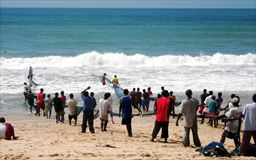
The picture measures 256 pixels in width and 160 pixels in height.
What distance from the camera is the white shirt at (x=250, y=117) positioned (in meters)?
10.4

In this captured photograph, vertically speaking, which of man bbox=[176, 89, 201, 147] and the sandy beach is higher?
man bbox=[176, 89, 201, 147]

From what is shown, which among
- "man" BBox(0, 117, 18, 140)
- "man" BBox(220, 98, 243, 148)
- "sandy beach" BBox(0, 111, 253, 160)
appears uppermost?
"man" BBox(220, 98, 243, 148)

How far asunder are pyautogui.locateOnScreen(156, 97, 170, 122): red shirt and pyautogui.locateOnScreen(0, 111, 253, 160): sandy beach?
659 mm

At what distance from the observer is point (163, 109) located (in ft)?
40.2

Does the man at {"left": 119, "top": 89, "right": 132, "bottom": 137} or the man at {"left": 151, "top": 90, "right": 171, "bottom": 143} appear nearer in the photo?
the man at {"left": 151, "top": 90, "right": 171, "bottom": 143}

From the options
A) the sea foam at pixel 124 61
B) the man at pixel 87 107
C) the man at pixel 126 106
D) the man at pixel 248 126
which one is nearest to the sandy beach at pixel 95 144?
the man at pixel 87 107

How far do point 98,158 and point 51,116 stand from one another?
9.63m

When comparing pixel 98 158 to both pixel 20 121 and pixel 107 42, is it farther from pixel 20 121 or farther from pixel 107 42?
pixel 107 42

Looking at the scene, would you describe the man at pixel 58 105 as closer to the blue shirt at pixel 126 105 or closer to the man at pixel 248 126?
the blue shirt at pixel 126 105

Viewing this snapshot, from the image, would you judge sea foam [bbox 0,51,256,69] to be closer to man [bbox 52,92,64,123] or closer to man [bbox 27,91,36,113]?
man [bbox 27,91,36,113]

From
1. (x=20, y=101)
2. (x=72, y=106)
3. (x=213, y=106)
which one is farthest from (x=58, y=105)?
(x=213, y=106)

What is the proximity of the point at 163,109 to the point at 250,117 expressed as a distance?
2539 millimetres

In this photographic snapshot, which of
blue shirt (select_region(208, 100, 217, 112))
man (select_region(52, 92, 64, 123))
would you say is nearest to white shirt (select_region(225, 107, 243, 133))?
blue shirt (select_region(208, 100, 217, 112))

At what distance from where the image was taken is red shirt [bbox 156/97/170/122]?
40.1ft
